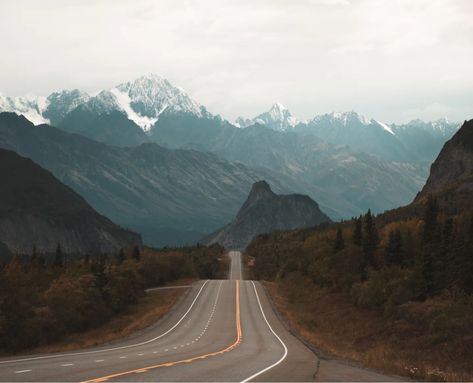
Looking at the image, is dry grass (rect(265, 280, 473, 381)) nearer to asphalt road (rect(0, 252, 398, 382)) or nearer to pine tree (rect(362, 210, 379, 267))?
asphalt road (rect(0, 252, 398, 382))

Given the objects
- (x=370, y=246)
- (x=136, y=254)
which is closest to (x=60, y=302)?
(x=370, y=246)

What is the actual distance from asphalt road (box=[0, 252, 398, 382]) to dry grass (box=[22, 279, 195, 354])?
2.62 metres

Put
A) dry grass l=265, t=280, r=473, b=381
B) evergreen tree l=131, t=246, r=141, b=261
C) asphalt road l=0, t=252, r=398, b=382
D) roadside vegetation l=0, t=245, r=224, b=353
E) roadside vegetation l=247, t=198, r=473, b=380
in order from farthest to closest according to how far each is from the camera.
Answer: evergreen tree l=131, t=246, r=141, b=261, roadside vegetation l=0, t=245, r=224, b=353, roadside vegetation l=247, t=198, r=473, b=380, dry grass l=265, t=280, r=473, b=381, asphalt road l=0, t=252, r=398, b=382

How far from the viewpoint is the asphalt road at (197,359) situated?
25031 millimetres

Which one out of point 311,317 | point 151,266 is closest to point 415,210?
point 151,266

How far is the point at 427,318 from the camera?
63031 millimetres

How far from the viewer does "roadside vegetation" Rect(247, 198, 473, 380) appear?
50938 millimetres

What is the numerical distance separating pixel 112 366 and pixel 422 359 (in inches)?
1268

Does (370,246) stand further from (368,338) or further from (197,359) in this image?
(197,359)

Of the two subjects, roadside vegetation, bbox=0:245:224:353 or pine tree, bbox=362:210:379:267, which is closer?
roadside vegetation, bbox=0:245:224:353

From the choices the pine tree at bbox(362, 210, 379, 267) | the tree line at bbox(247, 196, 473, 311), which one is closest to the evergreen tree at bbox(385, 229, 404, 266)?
the tree line at bbox(247, 196, 473, 311)

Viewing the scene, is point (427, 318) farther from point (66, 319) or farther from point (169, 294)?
point (169, 294)

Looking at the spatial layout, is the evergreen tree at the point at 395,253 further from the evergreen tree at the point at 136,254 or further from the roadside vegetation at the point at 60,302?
the evergreen tree at the point at 136,254

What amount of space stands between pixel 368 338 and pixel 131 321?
38561 millimetres
